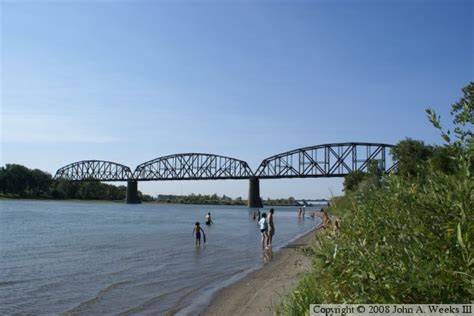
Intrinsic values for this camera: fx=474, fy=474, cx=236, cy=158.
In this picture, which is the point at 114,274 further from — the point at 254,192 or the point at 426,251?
the point at 254,192

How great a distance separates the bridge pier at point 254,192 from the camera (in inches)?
6476

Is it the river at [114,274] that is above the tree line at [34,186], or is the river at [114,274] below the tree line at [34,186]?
below

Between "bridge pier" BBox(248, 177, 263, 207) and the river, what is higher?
"bridge pier" BBox(248, 177, 263, 207)

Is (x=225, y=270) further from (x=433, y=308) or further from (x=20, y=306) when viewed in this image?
(x=433, y=308)

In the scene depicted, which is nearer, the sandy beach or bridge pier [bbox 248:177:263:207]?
the sandy beach

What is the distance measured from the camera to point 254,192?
167 metres

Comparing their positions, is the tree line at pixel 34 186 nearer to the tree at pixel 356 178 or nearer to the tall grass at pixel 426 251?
the tree at pixel 356 178

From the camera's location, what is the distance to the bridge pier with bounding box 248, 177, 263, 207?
164 meters

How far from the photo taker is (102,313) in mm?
13156

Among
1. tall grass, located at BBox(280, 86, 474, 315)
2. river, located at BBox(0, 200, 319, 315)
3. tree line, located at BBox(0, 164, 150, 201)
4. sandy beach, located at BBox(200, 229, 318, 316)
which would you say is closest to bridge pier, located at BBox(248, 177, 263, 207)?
tree line, located at BBox(0, 164, 150, 201)

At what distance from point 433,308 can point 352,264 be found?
3.47 ft

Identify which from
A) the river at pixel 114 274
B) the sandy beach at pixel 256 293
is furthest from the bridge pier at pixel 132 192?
the sandy beach at pixel 256 293

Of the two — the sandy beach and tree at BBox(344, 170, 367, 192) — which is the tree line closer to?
tree at BBox(344, 170, 367, 192)

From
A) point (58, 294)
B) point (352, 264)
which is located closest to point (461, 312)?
point (352, 264)
